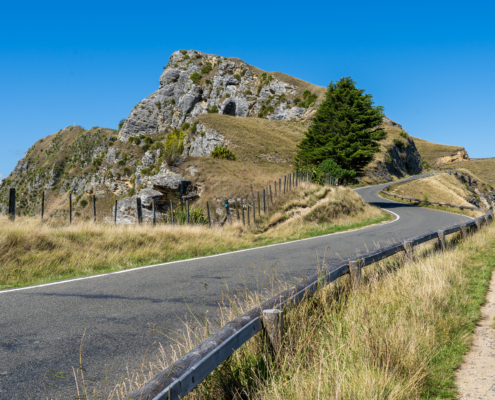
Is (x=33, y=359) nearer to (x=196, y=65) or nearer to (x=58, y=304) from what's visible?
(x=58, y=304)

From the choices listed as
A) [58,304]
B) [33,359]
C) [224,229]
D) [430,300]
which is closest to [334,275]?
[430,300]

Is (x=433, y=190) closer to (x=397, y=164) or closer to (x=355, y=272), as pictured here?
(x=397, y=164)

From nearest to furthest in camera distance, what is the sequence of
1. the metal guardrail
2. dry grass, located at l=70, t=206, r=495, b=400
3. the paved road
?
the metal guardrail, dry grass, located at l=70, t=206, r=495, b=400, the paved road

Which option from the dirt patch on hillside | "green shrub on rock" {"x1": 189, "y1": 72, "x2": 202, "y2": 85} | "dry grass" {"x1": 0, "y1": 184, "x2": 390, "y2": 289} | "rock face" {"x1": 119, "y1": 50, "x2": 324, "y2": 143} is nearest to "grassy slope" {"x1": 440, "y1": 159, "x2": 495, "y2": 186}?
"rock face" {"x1": 119, "y1": 50, "x2": 324, "y2": 143}

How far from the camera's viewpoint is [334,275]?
491 centimetres

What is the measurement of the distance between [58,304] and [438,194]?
5137 cm

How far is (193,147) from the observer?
54750 millimetres

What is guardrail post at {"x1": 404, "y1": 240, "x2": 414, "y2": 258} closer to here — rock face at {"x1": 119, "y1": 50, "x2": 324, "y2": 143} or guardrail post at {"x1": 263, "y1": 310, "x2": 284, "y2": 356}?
guardrail post at {"x1": 263, "y1": 310, "x2": 284, "y2": 356}

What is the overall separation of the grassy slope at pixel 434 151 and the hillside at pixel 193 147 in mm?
13887

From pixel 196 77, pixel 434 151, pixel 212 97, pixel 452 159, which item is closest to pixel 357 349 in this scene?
pixel 212 97

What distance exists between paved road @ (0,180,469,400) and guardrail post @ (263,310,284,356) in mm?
1414

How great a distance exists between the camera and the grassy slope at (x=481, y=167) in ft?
299

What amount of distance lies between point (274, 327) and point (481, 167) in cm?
11767

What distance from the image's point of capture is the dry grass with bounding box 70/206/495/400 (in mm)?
2838
